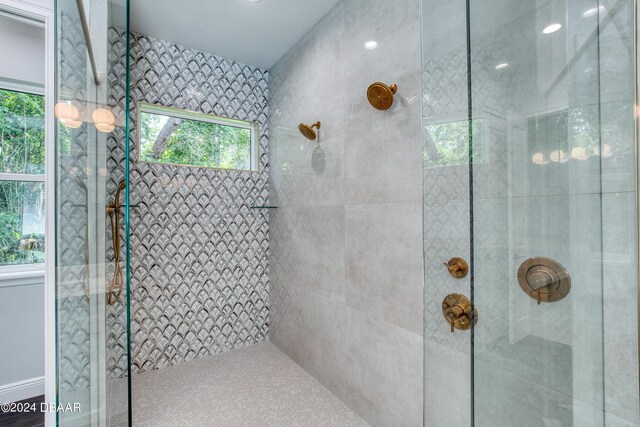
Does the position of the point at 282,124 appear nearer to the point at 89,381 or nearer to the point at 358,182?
the point at 358,182

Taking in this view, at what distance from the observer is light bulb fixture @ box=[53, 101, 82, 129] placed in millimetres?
783

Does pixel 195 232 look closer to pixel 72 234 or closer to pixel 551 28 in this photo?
pixel 72 234

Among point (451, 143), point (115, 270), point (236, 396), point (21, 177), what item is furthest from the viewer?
point (21, 177)

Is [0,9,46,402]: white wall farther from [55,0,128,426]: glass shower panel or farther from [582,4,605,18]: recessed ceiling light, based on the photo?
[582,4,605,18]: recessed ceiling light

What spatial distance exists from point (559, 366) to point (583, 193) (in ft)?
1.22

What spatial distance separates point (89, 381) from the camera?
2.78 feet

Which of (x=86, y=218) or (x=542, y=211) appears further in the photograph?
(x=86, y=218)

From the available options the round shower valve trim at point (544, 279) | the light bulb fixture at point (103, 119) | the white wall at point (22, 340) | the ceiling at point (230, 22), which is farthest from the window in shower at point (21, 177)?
the round shower valve trim at point (544, 279)

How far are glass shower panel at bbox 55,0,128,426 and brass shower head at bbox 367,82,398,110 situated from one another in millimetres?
1082

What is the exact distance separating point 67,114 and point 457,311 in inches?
49.0

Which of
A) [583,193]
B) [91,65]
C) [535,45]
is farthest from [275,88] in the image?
[583,193]

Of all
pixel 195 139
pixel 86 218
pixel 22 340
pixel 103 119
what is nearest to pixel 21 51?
pixel 195 139

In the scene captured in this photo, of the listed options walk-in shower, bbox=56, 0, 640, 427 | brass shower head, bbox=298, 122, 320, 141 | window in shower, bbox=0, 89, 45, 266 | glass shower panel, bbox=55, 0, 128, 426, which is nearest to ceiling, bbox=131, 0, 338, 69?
walk-in shower, bbox=56, 0, 640, 427

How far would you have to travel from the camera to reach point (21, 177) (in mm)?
2062
